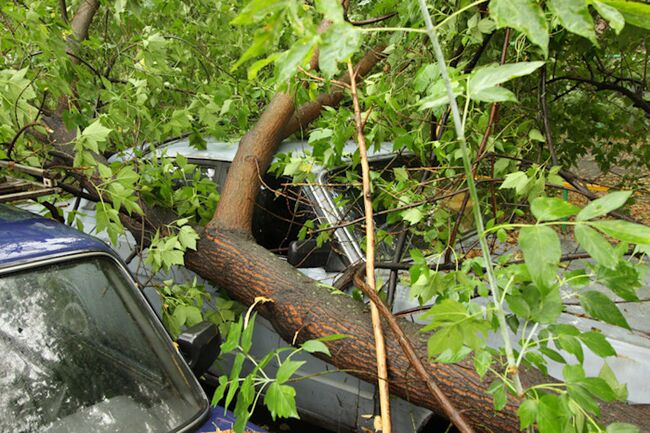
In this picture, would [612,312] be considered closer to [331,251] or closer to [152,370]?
[152,370]

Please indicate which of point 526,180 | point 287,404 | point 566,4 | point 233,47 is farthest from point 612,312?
point 233,47

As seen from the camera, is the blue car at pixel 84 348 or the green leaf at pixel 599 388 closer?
the green leaf at pixel 599 388

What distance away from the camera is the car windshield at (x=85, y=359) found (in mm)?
1682

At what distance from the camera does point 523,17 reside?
34.7 inches

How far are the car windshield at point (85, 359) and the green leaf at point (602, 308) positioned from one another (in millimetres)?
1365

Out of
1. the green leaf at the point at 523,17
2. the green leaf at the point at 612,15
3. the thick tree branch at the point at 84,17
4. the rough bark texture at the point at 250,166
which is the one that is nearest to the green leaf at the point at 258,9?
the green leaf at the point at 523,17

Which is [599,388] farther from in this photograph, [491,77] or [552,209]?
[491,77]

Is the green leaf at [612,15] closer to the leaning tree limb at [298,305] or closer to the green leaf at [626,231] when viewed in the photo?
the green leaf at [626,231]

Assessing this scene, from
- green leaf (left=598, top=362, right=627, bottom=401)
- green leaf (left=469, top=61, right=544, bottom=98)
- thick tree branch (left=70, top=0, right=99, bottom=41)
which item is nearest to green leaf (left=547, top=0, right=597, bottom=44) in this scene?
green leaf (left=469, top=61, right=544, bottom=98)

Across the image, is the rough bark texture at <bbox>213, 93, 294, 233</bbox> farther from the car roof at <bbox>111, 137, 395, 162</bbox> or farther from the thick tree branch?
the thick tree branch

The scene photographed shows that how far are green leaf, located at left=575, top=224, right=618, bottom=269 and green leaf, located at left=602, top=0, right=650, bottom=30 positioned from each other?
0.35m

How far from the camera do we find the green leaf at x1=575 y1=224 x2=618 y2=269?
0.93 meters

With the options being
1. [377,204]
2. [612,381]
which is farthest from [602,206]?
[377,204]

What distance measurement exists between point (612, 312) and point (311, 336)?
1.45 meters
